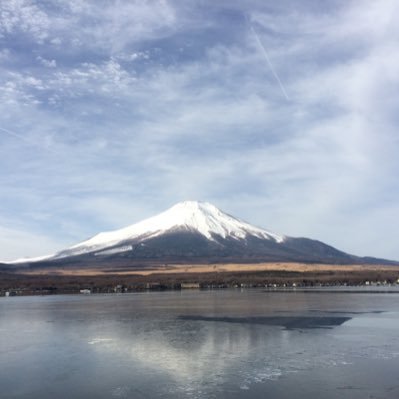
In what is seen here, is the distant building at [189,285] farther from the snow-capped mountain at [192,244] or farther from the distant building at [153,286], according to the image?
the snow-capped mountain at [192,244]

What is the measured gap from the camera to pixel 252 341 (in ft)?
53.3

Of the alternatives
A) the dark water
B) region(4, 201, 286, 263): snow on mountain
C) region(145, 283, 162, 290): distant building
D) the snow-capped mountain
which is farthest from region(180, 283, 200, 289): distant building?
region(4, 201, 286, 263): snow on mountain

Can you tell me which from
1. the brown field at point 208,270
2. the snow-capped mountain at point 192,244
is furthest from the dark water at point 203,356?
the snow-capped mountain at point 192,244

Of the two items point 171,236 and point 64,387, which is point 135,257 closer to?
point 171,236

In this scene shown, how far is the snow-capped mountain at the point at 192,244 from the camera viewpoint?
11375cm

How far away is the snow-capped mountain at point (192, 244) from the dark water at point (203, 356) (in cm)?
8269

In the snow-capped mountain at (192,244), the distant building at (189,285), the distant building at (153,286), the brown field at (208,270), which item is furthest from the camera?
the snow-capped mountain at (192,244)

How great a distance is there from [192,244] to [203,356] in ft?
374

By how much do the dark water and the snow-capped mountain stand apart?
8269 cm

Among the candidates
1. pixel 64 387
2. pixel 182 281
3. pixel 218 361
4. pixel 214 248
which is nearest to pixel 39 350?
pixel 64 387

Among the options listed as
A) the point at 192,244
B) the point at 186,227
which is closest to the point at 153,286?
the point at 192,244

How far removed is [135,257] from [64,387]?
104 m

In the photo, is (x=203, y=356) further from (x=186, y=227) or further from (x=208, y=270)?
(x=186, y=227)

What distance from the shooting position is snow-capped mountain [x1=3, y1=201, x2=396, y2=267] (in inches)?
4478
